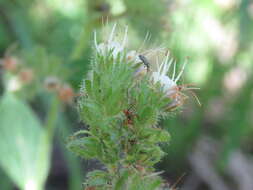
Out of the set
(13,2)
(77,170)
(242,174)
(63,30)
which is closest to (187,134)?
(242,174)

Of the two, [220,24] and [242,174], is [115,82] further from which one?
[220,24]

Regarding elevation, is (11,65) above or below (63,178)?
above

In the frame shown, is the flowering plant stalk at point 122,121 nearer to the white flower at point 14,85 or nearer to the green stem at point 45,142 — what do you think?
the green stem at point 45,142

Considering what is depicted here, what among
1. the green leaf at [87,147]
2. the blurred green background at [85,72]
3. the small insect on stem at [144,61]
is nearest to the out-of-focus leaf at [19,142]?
the blurred green background at [85,72]

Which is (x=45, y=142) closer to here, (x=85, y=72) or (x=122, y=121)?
(x=85, y=72)

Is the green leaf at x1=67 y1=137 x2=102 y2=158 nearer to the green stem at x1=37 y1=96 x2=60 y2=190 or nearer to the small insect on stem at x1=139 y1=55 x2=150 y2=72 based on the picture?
the small insect on stem at x1=139 y1=55 x2=150 y2=72

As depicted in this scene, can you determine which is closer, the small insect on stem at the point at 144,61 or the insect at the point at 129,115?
the insect at the point at 129,115

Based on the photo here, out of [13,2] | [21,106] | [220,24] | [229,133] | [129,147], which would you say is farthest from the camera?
→ [220,24]
